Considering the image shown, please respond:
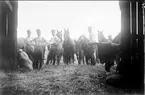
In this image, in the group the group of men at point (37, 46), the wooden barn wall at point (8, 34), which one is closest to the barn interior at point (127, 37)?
the wooden barn wall at point (8, 34)

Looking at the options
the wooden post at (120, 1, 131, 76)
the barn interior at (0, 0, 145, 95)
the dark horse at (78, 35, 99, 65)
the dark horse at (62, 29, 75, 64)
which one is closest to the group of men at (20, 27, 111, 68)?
the dark horse at (62, 29, 75, 64)

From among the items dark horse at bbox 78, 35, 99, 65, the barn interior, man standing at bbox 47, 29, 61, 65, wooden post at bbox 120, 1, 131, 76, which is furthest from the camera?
A: dark horse at bbox 78, 35, 99, 65

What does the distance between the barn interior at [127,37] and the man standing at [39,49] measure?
2203mm

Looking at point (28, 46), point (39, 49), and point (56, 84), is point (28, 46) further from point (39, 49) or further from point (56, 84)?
point (56, 84)

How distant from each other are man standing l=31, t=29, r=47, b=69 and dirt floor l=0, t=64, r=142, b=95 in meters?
1.72

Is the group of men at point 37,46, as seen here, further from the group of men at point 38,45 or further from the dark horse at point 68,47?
the dark horse at point 68,47

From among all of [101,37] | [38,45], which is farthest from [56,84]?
[101,37]

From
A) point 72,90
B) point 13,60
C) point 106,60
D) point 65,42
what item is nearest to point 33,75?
point 13,60

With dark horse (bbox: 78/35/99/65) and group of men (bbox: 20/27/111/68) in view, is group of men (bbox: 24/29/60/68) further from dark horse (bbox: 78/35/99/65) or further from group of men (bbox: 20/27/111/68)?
dark horse (bbox: 78/35/99/65)

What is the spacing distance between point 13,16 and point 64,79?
2811mm

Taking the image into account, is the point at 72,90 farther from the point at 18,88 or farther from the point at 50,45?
the point at 50,45

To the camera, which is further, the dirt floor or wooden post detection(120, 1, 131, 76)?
wooden post detection(120, 1, 131, 76)

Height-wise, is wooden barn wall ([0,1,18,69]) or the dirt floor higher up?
wooden barn wall ([0,1,18,69])

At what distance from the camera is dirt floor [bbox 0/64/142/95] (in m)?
5.43
